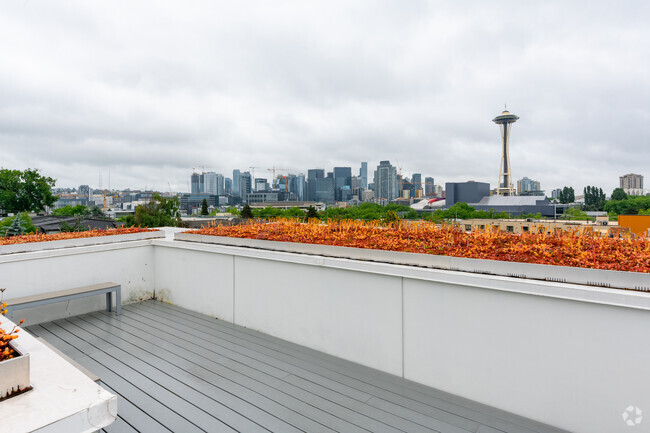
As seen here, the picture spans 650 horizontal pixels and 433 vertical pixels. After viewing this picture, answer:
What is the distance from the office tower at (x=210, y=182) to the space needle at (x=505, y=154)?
96006 millimetres

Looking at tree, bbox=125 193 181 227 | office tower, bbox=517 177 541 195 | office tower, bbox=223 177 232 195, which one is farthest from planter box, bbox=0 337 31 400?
office tower, bbox=517 177 541 195

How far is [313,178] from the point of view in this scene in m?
129

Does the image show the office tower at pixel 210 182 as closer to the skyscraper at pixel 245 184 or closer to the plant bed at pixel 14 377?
the skyscraper at pixel 245 184

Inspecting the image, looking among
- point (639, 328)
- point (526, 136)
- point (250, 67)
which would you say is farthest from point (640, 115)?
point (639, 328)

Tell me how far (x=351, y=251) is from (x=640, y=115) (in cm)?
11769

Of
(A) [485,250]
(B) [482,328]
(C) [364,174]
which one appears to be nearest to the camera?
(B) [482,328]

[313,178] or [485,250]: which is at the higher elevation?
[313,178]

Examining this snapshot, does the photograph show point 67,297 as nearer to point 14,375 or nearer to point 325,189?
point 14,375

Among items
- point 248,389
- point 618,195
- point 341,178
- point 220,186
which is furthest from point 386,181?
point 248,389

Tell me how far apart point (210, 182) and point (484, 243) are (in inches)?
5018

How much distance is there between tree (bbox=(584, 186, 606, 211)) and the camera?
8925 centimetres

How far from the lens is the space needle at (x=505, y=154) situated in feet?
367

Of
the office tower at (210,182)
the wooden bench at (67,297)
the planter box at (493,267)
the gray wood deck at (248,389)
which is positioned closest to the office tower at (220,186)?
the office tower at (210,182)
